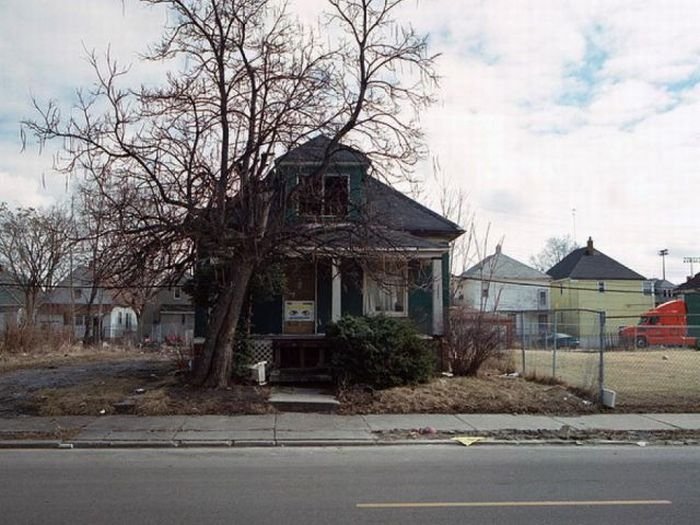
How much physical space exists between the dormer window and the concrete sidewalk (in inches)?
186

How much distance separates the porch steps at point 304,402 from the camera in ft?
45.6

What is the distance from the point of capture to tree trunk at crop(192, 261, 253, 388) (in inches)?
604

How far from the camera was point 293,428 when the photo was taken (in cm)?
1205

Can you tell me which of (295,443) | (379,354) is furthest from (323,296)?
(295,443)

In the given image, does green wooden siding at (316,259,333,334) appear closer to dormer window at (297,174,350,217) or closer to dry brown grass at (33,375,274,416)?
dormer window at (297,174,350,217)

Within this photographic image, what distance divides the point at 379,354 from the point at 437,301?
15.0 ft

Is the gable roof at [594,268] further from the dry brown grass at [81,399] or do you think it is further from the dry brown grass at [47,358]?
the dry brown grass at [81,399]

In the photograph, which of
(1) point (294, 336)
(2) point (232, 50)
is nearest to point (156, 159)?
(2) point (232, 50)

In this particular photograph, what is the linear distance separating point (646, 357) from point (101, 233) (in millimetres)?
21687

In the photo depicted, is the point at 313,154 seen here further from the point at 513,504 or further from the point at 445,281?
the point at 513,504

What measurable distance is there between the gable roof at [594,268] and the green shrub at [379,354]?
167 feet

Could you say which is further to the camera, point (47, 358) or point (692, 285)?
point (692, 285)

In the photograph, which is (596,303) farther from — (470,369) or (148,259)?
(148,259)

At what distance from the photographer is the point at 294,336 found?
18.8 meters
